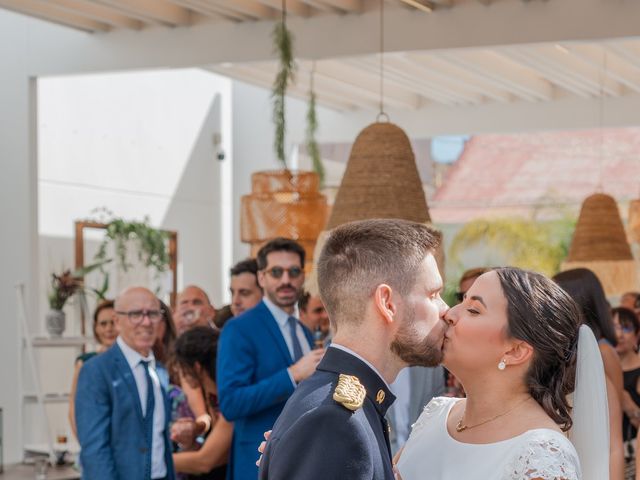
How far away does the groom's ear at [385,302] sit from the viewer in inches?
88.4

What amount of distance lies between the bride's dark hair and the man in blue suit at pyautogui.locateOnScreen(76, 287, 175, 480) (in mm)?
2700

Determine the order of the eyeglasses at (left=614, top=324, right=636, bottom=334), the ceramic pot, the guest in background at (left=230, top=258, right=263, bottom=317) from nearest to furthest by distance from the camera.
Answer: the guest in background at (left=230, top=258, right=263, bottom=317) < the eyeglasses at (left=614, top=324, right=636, bottom=334) < the ceramic pot

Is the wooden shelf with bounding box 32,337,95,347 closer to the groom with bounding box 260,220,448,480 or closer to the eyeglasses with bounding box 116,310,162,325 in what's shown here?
the eyeglasses with bounding box 116,310,162,325

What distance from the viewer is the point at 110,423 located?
5027 millimetres

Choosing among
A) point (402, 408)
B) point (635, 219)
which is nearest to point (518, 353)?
point (402, 408)

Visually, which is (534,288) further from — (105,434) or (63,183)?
(63,183)

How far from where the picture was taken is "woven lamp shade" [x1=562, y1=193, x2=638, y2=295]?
967 centimetres

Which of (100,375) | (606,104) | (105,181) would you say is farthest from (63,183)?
(100,375)

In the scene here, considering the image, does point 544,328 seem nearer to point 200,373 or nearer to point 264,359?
point 264,359

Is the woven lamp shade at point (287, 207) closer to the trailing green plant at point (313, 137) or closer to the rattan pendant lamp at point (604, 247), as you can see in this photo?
the trailing green plant at point (313, 137)

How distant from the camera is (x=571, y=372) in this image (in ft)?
9.01

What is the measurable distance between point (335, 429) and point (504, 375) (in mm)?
607

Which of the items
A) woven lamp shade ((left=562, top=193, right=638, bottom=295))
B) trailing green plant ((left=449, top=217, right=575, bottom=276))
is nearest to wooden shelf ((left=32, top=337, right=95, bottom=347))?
woven lamp shade ((left=562, top=193, right=638, bottom=295))

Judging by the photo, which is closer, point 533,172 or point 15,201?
point 15,201
